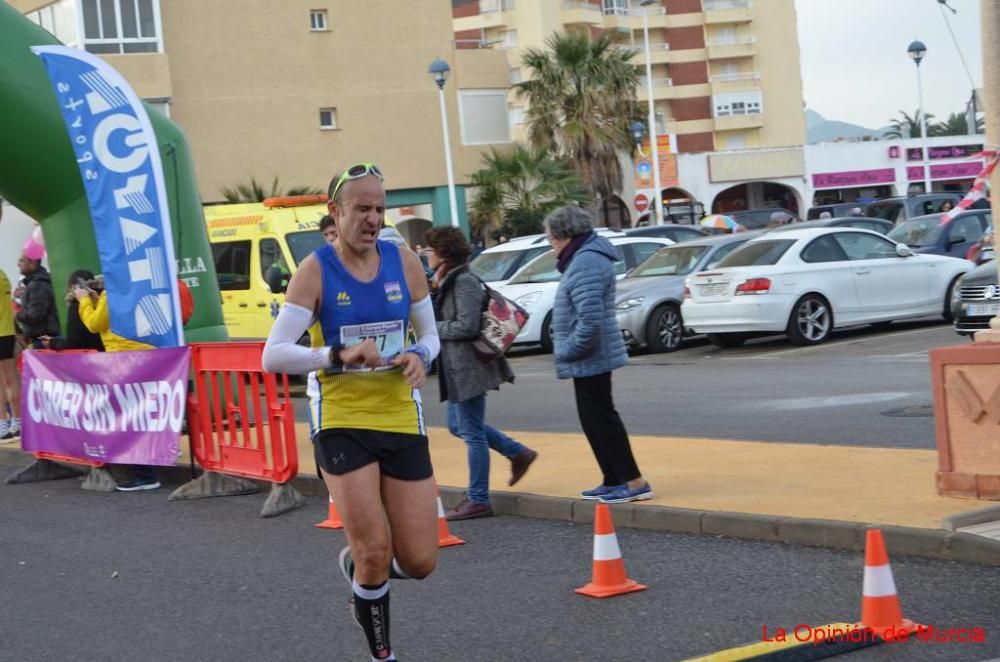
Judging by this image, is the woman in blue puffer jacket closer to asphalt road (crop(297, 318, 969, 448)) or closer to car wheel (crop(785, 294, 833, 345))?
asphalt road (crop(297, 318, 969, 448))

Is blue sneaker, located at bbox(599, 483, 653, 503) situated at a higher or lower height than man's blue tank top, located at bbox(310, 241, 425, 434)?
lower

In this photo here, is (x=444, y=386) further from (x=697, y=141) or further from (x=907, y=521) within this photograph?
(x=697, y=141)

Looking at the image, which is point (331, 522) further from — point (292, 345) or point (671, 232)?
point (671, 232)

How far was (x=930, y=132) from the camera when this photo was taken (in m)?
111

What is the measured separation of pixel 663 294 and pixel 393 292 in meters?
15.2

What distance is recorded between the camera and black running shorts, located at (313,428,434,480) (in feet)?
17.1

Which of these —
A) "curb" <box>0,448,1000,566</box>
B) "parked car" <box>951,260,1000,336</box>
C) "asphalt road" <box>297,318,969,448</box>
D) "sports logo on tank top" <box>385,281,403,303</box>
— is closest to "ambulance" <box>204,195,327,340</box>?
"asphalt road" <box>297,318,969,448</box>

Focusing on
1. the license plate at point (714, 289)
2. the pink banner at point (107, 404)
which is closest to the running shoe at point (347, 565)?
the pink banner at point (107, 404)

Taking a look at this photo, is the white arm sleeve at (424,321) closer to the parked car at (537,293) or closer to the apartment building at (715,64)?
the parked car at (537,293)

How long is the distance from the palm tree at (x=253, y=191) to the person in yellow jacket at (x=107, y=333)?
888 inches

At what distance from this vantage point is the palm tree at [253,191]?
35375mm

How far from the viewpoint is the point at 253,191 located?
1454 inches

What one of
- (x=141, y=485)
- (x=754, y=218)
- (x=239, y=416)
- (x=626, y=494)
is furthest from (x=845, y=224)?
(x=754, y=218)

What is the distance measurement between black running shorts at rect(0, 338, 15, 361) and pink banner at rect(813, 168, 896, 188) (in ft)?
161
